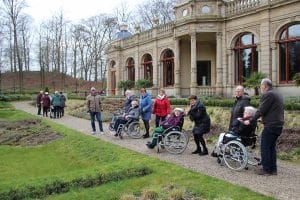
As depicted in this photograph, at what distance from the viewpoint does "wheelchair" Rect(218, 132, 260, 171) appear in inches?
314

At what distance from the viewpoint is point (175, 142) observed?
10234mm

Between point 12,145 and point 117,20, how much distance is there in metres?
51.3

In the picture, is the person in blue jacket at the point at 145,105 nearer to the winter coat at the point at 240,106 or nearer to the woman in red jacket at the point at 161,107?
the woman in red jacket at the point at 161,107

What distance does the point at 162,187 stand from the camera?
672 centimetres

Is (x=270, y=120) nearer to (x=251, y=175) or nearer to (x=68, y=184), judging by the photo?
(x=251, y=175)

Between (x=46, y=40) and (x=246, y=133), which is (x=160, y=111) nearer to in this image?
(x=246, y=133)

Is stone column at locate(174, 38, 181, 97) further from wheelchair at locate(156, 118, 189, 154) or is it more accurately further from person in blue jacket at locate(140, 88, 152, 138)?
wheelchair at locate(156, 118, 189, 154)

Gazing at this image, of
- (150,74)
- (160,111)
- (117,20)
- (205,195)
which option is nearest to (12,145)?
(160,111)

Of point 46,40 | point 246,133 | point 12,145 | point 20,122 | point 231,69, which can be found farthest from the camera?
point 46,40

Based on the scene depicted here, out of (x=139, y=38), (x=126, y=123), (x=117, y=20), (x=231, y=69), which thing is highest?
(x=117, y=20)

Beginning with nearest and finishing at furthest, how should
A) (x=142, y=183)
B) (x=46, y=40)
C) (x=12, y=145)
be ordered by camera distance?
(x=142, y=183) < (x=12, y=145) < (x=46, y=40)

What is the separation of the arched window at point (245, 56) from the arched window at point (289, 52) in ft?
6.36

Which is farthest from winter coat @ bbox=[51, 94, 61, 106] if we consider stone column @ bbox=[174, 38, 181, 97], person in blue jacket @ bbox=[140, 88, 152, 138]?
person in blue jacket @ bbox=[140, 88, 152, 138]

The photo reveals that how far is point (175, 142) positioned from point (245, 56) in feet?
46.4
